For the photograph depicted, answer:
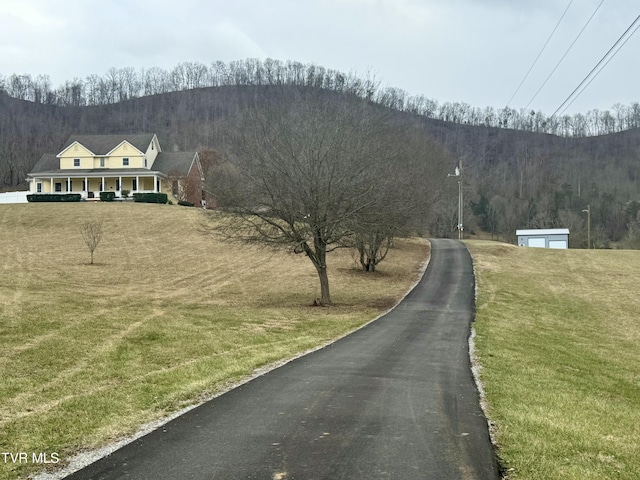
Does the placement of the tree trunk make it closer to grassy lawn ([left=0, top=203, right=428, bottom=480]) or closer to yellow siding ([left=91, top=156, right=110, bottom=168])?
grassy lawn ([left=0, top=203, right=428, bottom=480])

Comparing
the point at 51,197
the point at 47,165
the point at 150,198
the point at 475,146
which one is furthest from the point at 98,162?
the point at 475,146

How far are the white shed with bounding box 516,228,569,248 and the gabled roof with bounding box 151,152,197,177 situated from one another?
121ft

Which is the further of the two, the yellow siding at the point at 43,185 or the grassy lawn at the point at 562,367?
the yellow siding at the point at 43,185

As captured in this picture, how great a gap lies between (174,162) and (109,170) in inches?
291

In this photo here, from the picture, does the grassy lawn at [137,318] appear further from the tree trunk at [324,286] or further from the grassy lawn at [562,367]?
the grassy lawn at [562,367]

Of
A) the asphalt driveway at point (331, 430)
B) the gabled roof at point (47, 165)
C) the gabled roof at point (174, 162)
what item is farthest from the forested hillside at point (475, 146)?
the asphalt driveway at point (331, 430)

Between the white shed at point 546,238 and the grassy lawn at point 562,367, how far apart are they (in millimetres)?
21326

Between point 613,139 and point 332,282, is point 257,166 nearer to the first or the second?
point 332,282

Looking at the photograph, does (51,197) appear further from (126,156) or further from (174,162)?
(174,162)

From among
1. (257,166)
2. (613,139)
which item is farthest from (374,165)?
(613,139)

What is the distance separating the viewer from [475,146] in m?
135

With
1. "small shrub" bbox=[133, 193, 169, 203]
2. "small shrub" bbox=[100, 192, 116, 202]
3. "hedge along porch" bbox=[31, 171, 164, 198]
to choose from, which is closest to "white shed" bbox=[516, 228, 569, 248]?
"small shrub" bbox=[133, 193, 169, 203]

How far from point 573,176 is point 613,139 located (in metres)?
20.7

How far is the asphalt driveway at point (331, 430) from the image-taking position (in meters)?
5.78
